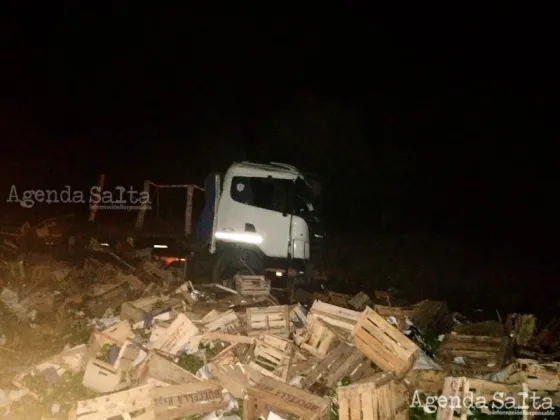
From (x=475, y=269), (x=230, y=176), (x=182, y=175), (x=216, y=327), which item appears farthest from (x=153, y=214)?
(x=182, y=175)

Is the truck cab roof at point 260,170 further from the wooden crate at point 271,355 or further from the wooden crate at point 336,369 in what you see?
the wooden crate at point 336,369

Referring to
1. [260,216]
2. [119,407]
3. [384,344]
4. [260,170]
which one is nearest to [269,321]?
[384,344]

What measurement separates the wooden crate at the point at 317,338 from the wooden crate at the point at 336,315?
15 centimetres

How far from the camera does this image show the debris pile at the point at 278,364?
513 cm

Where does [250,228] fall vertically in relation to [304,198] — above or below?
below

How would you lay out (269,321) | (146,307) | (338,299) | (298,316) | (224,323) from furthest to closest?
(338,299)
(146,307)
(298,316)
(224,323)
(269,321)

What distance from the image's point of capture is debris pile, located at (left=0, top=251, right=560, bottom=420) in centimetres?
513

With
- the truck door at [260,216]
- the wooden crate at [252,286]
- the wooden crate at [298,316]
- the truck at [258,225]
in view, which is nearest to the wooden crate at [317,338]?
the wooden crate at [298,316]

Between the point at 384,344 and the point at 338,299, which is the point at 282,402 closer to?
the point at 384,344

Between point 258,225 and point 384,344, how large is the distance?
13.5ft

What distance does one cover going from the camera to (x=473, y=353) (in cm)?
630

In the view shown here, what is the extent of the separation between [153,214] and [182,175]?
13.6 metres

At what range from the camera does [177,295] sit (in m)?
→ 7.90

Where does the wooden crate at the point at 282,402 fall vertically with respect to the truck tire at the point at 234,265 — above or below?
below
